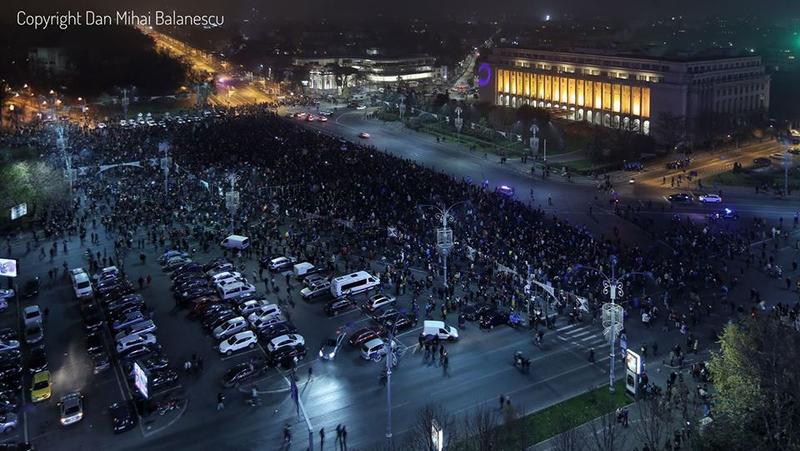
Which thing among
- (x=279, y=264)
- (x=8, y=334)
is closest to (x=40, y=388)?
(x=8, y=334)

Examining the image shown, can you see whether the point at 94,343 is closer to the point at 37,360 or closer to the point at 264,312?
the point at 37,360

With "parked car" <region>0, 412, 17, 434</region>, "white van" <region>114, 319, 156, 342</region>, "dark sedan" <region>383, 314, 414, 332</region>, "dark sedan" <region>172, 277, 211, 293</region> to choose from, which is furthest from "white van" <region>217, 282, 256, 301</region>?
"parked car" <region>0, 412, 17, 434</region>

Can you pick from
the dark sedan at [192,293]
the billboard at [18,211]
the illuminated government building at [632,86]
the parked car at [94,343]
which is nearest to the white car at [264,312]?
the dark sedan at [192,293]

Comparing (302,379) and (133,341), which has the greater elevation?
(133,341)

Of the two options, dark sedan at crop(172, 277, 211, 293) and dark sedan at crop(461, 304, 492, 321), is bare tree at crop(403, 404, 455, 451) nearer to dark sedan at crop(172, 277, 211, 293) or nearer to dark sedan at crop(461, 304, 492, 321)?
dark sedan at crop(461, 304, 492, 321)

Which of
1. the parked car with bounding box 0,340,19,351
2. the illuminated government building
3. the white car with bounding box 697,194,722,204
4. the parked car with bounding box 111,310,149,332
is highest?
the illuminated government building

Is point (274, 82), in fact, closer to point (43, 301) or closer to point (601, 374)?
point (43, 301)
